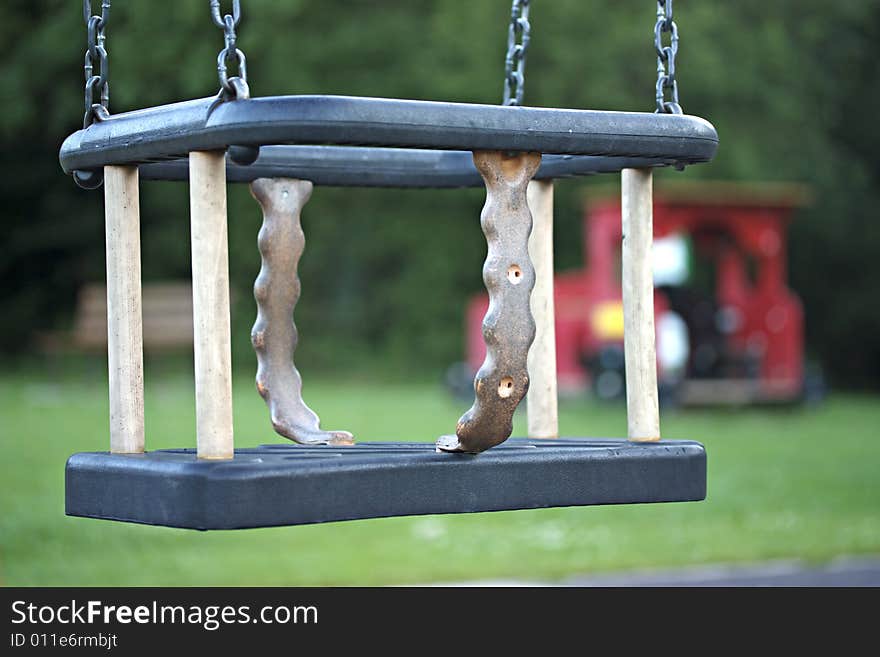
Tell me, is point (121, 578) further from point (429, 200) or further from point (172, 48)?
point (429, 200)

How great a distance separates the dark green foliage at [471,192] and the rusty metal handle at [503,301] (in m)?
17.4

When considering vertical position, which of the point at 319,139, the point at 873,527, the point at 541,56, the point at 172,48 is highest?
the point at 541,56

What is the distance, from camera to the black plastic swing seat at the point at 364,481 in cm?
202

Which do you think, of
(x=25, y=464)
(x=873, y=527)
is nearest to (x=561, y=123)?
(x=873, y=527)

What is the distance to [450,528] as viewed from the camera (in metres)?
10.3

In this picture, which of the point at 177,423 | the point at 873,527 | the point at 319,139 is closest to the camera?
the point at 319,139

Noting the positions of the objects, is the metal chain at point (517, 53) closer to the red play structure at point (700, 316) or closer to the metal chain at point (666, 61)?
the metal chain at point (666, 61)

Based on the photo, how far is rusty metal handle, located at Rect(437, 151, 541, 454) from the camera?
7.22 ft

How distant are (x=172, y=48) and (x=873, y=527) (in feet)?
22.1

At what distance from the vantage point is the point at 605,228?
53.5 ft

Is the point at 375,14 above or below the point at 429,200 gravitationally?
above

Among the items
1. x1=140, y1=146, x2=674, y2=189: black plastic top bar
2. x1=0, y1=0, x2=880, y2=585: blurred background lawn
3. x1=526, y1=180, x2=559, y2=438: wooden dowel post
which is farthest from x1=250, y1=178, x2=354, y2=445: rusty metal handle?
x1=0, y1=0, x2=880, y2=585: blurred background lawn

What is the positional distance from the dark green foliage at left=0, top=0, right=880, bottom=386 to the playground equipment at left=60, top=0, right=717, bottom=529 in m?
17.2

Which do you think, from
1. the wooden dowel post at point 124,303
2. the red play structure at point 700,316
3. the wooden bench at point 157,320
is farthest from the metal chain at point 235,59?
the wooden bench at point 157,320
